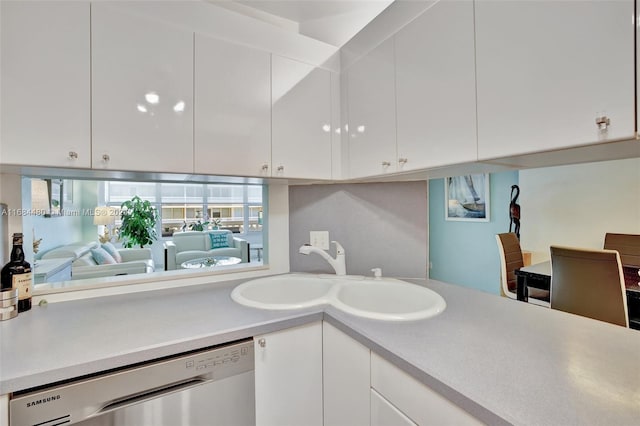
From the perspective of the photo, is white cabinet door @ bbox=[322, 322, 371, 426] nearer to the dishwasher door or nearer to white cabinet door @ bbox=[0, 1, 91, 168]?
the dishwasher door

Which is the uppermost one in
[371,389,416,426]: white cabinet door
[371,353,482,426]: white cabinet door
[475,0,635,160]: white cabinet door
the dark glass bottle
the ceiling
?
the ceiling

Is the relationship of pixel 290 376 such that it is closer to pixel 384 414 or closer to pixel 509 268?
pixel 384 414

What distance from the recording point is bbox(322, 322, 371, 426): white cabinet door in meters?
0.96

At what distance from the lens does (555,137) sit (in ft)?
2.58

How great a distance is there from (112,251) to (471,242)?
491 cm

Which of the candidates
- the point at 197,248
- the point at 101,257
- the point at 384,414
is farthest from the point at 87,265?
the point at 384,414

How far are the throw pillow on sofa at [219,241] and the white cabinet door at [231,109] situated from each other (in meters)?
4.29

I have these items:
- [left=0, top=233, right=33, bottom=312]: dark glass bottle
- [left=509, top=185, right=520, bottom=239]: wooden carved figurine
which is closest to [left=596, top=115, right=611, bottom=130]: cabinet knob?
[left=0, top=233, right=33, bottom=312]: dark glass bottle

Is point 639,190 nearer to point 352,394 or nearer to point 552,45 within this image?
point 552,45

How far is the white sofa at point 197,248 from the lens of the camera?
4555 millimetres

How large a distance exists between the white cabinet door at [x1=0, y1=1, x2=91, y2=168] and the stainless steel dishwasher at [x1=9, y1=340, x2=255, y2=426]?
0.73 m

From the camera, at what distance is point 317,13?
174cm

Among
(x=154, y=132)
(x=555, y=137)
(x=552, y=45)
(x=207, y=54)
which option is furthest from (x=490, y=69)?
(x=154, y=132)

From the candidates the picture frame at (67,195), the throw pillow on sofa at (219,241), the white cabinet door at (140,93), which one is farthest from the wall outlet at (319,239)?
the throw pillow on sofa at (219,241)
